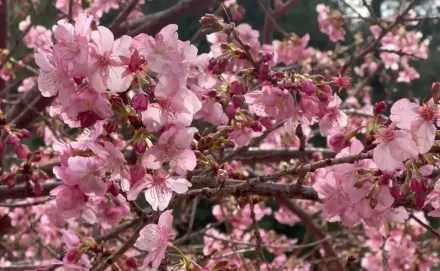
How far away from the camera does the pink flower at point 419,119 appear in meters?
1.02

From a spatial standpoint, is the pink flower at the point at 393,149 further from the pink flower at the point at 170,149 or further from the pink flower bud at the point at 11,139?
the pink flower bud at the point at 11,139

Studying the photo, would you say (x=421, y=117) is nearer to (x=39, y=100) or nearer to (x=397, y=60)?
(x=39, y=100)

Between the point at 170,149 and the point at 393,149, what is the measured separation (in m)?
0.40

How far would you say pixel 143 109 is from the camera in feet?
3.41

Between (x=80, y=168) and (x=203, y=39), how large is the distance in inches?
67.1

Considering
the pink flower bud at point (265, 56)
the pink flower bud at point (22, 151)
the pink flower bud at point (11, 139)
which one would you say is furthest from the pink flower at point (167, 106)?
the pink flower bud at point (22, 151)

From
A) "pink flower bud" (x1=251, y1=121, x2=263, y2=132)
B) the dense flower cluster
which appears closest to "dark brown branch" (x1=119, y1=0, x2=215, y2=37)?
the dense flower cluster

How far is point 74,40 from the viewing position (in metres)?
1.07

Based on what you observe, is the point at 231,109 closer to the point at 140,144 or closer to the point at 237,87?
the point at 237,87

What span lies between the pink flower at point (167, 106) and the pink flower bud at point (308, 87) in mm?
262

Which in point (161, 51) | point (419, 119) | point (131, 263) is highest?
point (161, 51)

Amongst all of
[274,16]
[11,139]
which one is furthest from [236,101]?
[274,16]

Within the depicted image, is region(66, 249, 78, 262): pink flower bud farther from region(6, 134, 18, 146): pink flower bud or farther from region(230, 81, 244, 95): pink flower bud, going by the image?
region(230, 81, 244, 95): pink flower bud

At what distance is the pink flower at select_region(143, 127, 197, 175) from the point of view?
108 cm
